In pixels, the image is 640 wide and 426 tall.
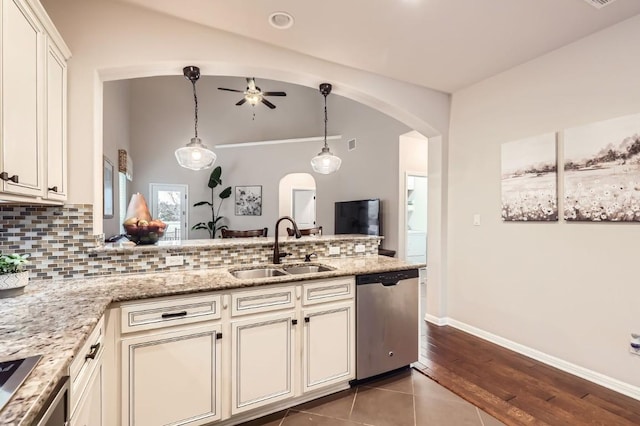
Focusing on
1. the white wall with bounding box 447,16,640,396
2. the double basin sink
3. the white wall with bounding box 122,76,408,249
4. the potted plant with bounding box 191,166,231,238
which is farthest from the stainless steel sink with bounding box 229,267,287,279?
the potted plant with bounding box 191,166,231,238

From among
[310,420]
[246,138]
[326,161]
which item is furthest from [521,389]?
[246,138]

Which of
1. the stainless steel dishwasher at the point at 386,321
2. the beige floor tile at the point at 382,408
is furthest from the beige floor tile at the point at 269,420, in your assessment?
the stainless steel dishwasher at the point at 386,321

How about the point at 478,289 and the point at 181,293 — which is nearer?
the point at 181,293

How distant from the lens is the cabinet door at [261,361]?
6.05ft

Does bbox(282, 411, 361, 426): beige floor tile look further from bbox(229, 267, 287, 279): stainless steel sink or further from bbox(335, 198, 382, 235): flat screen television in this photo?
bbox(335, 198, 382, 235): flat screen television

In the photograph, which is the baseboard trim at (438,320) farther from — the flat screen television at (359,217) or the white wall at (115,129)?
the white wall at (115,129)

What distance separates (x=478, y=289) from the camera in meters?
3.21

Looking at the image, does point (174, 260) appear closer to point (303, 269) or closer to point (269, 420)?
point (303, 269)

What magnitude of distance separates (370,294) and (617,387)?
1.91 meters

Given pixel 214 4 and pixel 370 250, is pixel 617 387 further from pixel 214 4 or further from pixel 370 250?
pixel 214 4

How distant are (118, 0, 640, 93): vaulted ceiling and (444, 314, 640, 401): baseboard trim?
2.64m

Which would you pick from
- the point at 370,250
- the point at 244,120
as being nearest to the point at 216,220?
the point at 244,120

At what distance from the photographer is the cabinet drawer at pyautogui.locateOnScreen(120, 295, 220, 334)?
5.22 ft

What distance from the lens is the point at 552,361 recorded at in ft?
8.48
